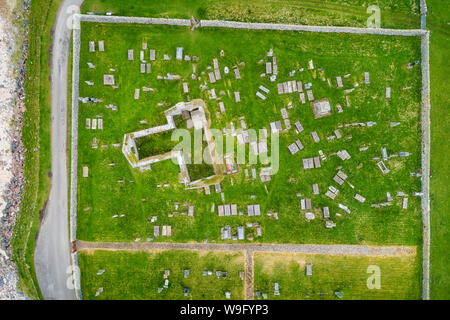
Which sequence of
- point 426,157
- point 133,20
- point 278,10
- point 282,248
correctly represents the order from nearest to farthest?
point 133,20 < point 426,157 < point 278,10 < point 282,248

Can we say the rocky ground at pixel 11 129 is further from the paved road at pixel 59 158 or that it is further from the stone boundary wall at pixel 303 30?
the stone boundary wall at pixel 303 30

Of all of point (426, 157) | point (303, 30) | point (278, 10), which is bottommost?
point (426, 157)

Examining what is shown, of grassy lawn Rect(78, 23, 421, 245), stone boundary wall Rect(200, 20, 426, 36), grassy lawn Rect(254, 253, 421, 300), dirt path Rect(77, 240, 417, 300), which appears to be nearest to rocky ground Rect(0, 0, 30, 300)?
grassy lawn Rect(78, 23, 421, 245)

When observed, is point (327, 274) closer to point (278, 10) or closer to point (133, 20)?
point (278, 10)

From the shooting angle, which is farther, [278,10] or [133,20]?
[278,10]

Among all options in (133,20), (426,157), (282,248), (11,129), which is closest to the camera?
(133,20)

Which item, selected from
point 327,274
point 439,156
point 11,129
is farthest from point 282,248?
point 11,129

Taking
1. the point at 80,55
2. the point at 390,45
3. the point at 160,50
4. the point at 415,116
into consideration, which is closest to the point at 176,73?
the point at 160,50

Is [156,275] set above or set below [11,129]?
below
